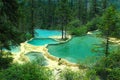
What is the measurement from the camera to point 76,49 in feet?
98.0

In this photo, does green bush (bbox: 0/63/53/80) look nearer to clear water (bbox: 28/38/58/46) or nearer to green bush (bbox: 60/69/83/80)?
green bush (bbox: 60/69/83/80)

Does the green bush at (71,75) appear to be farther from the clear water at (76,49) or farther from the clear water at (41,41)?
the clear water at (41,41)

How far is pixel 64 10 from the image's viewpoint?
125ft

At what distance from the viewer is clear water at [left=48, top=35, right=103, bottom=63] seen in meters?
26.4

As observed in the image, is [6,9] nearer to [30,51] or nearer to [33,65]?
[33,65]

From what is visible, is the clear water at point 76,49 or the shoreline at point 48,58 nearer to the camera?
the shoreline at point 48,58

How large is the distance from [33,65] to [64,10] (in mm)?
25394

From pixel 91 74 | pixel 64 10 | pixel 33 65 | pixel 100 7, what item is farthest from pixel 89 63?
pixel 100 7

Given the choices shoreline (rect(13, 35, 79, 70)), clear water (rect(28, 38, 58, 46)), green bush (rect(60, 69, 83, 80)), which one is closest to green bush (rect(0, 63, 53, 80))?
green bush (rect(60, 69, 83, 80))

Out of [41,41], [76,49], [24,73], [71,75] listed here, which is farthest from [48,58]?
[24,73]

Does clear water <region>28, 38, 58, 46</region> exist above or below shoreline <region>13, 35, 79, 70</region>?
below

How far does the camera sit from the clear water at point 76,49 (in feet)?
86.6

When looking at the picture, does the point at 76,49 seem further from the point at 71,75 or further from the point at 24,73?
the point at 24,73

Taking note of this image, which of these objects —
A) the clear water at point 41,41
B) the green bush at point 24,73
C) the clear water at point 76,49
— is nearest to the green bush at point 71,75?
the green bush at point 24,73
